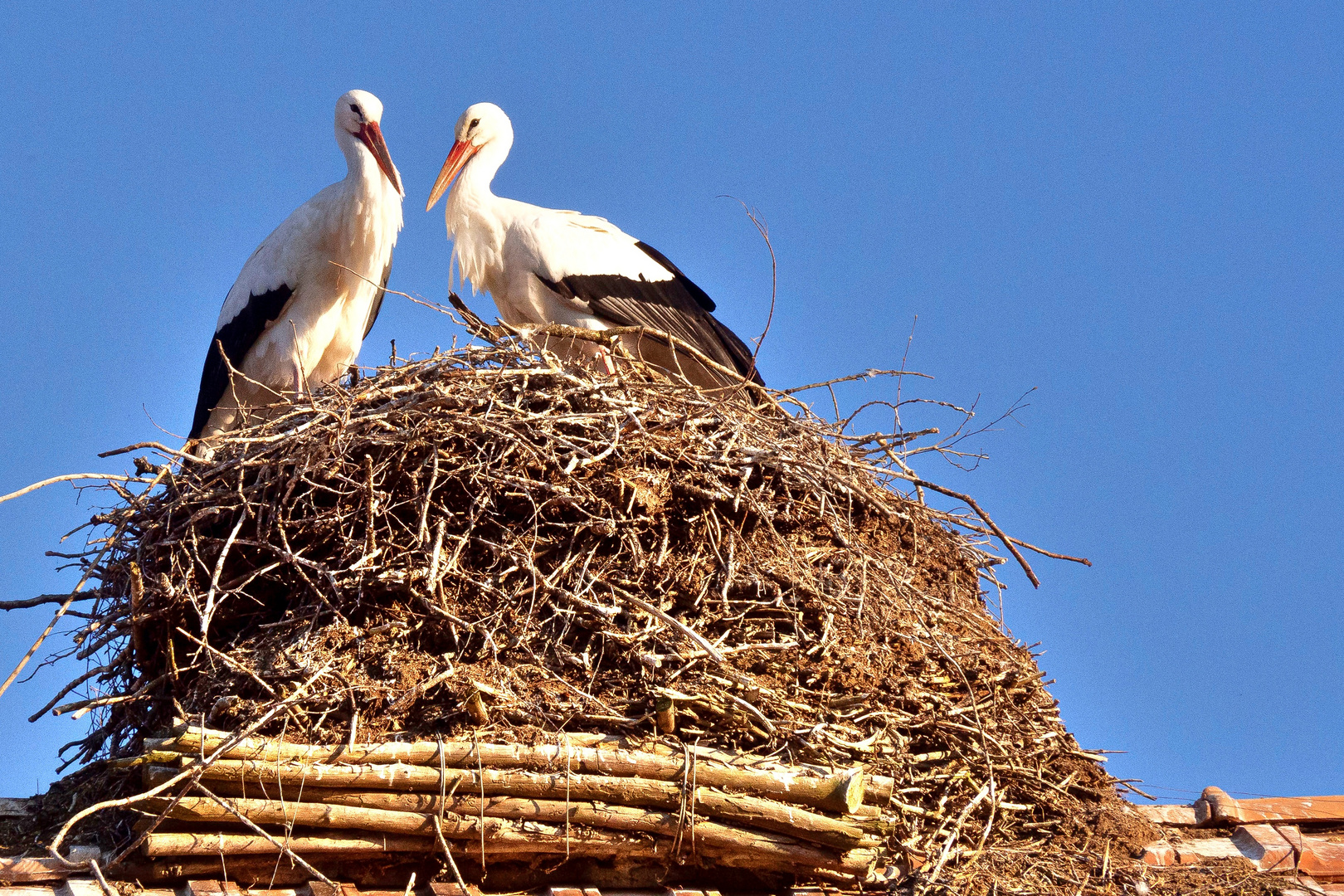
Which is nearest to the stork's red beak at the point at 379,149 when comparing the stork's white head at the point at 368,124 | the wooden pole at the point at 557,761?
the stork's white head at the point at 368,124

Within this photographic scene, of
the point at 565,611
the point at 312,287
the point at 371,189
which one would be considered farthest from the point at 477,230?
the point at 565,611

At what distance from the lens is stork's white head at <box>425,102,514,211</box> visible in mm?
6707

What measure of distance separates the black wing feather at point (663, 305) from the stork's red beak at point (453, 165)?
32.4 inches

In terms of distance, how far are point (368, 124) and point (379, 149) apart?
0.15 meters

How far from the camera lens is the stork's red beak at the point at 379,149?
6.50 meters

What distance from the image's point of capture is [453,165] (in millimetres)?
6711

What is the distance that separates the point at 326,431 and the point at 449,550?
0.53 meters

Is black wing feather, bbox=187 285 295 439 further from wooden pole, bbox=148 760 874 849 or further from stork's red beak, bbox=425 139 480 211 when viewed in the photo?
wooden pole, bbox=148 760 874 849

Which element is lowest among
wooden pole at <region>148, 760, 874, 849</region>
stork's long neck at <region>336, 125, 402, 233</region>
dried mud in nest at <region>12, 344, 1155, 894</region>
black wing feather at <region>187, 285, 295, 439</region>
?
wooden pole at <region>148, 760, 874, 849</region>

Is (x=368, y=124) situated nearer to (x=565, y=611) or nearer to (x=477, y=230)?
(x=477, y=230)

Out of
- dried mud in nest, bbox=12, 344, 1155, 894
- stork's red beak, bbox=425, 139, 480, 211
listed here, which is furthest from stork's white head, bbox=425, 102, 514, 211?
dried mud in nest, bbox=12, 344, 1155, 894

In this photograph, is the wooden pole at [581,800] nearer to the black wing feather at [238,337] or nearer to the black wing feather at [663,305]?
the black wing feather at [663,305]

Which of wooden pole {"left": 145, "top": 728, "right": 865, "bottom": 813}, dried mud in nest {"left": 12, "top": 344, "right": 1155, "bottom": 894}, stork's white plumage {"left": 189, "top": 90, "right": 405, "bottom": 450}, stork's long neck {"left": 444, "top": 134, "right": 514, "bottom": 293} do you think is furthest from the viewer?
stork's white plumage {"left": 189, "top": 90, "right": 405, "bottom": 450}

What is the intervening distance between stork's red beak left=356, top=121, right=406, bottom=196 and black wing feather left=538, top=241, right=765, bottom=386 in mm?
904
